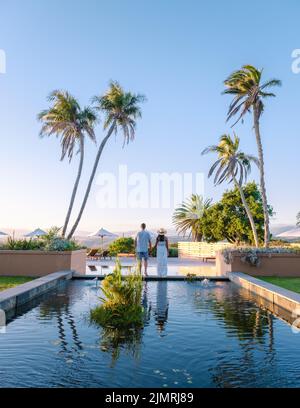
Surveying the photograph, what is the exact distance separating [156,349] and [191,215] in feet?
143

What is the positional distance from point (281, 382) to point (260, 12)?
47.7ft

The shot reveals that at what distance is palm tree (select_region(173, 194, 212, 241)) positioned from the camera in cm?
4731

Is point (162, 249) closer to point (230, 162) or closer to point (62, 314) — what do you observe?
point (62, 314)

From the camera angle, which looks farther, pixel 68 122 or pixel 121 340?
pixel 68 122

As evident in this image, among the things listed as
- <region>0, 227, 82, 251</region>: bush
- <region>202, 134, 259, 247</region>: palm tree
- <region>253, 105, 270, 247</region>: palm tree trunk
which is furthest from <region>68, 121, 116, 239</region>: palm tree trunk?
<region>253, 105, 270, 247</region>: palm tree trunk

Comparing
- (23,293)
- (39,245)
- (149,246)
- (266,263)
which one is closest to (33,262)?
(39,245)

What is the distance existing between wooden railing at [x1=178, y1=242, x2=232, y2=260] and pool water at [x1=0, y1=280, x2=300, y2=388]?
23.8 meters

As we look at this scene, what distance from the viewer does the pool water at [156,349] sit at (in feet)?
13.4

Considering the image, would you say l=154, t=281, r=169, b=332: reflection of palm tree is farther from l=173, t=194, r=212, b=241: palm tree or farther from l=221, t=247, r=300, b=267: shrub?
l=173, t=194, r=212, b=241: palm tree

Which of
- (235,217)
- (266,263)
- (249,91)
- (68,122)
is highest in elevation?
(249,91)

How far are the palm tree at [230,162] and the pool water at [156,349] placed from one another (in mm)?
17202

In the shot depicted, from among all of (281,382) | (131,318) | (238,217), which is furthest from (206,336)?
(238,217)

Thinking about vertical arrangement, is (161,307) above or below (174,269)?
below

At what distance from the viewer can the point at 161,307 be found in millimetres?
8602
